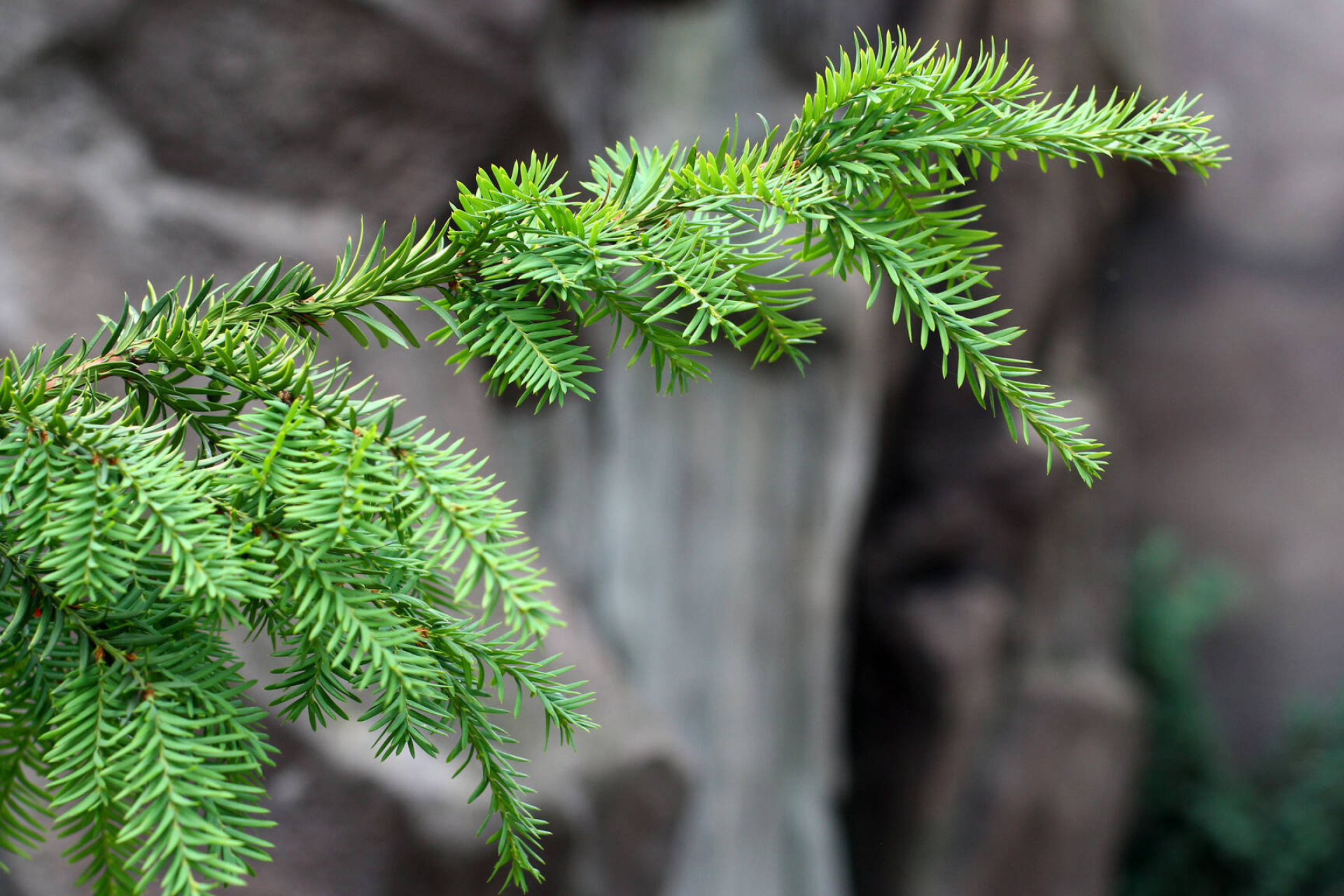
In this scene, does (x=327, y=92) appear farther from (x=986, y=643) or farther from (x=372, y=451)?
(x=986, y=643)

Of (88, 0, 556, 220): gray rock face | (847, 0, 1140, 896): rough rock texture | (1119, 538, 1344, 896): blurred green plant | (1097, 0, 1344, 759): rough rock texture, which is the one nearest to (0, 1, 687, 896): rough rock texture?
(88, 0, 556, 220): gray rock face

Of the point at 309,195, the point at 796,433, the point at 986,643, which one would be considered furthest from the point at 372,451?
the point at 986,643

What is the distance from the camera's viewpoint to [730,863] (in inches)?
71.2

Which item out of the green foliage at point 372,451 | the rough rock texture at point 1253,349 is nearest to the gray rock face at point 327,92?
the green foliage at point 372,451

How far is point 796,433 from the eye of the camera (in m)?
1.80

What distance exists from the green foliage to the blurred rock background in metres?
0.82

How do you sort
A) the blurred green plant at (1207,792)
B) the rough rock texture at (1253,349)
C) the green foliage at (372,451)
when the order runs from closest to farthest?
the green foliage at (372,451), the blurred green plant at (1207,792), the rough rock texture at (1253,349)

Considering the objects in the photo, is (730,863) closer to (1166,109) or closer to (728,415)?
(728,415)

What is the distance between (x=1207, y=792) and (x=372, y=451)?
2653 mm

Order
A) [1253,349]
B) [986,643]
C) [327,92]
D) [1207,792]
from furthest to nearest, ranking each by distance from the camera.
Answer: [1253,349] < [1207,792] < [986,643] < [327,92]

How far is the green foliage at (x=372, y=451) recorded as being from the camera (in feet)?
0.75

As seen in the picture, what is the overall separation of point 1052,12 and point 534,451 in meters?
1.26

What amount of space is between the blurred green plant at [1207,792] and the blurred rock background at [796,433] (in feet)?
0.35

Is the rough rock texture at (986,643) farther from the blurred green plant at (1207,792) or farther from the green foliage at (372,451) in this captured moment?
the green foliage at (372,451)
